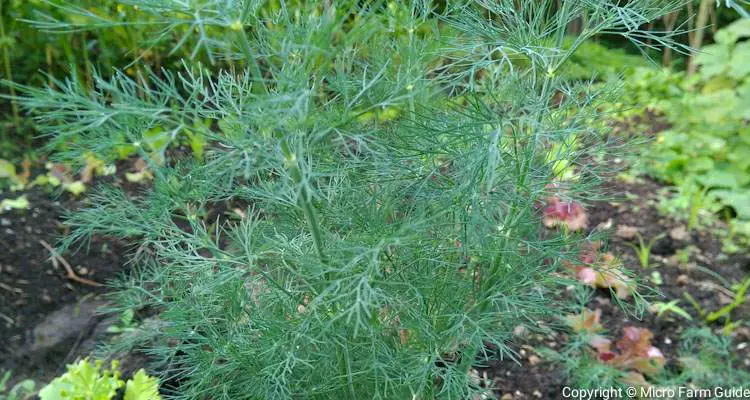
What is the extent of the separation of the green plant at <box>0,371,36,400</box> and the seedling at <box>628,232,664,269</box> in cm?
238

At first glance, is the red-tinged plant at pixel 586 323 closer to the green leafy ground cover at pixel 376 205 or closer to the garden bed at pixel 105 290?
the garden bed at pixel 105 290

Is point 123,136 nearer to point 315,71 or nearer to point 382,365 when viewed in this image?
point 315,71

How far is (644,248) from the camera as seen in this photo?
3086mm

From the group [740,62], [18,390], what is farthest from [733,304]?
[18,390]

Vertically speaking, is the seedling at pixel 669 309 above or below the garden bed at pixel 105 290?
above

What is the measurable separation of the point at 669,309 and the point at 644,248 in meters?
0.37

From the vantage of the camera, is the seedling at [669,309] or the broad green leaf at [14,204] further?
the broad green leaf at [14,204]

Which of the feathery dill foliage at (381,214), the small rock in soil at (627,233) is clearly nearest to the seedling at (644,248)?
the small rock in soil at (627,233)

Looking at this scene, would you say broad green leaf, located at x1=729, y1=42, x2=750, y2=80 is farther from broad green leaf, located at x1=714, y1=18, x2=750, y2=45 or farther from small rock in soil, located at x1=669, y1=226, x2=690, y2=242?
small rock in soil, located at x1=669, y1=226, x2=690, y2=242

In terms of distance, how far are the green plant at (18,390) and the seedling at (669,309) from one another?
222 centimetres

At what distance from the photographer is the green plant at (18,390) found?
2.29m

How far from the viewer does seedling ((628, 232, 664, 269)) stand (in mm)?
3047

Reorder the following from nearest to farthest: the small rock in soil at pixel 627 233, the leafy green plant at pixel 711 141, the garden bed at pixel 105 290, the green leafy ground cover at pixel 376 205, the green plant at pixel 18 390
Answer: the green leafy ground cover at pixel 376 205 < the green plant at pixel 18 390 < the garden bed at pixel 105 290 < the small rock in soil at pixel 627 233 < the leafy green plant at pixel 711 141

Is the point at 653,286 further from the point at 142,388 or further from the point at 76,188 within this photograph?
the point at 76,188
